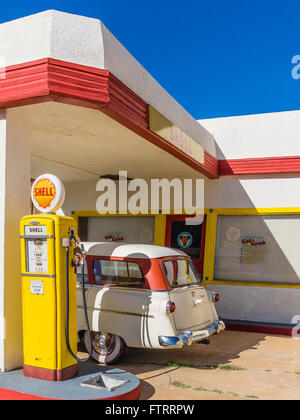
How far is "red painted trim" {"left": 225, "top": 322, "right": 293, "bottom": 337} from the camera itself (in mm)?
8655

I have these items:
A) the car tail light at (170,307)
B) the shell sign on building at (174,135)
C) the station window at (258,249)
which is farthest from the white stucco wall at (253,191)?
the car tail light at (170,307)

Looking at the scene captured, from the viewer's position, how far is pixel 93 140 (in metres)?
7.11

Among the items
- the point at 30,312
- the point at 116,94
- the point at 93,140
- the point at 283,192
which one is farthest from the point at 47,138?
the point at 283,192

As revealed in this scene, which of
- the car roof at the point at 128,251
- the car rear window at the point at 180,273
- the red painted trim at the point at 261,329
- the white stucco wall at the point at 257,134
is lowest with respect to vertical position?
the red painted trim at the point at 261,329

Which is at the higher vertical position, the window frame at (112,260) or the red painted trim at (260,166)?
the red painted trim at (260,166)

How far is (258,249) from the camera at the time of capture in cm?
963

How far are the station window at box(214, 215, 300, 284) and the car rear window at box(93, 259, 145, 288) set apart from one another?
3994 millimetres

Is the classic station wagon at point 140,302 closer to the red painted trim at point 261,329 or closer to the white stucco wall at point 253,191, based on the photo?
the red painted trim at point 261,329

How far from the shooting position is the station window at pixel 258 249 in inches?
367

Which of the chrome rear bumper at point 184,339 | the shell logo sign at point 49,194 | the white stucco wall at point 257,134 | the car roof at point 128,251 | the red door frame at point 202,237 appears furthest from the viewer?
the red door frame at point 202,237

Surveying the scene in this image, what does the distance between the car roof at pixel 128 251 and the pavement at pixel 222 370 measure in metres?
1.58

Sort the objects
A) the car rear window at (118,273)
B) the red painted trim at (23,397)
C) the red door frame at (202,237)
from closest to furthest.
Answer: the red painted trim at (23,397) → the car rear window at (118,273) → the red door frame at (202,237)

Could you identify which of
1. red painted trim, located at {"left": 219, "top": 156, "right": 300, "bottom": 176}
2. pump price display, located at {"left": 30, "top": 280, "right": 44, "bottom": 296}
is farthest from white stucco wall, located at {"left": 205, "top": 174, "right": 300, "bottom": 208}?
pump price display, located at {"left": 30, "top": 280, "right": 44, "bottom": 296}

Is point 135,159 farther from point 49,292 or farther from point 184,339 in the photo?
point 49,292
